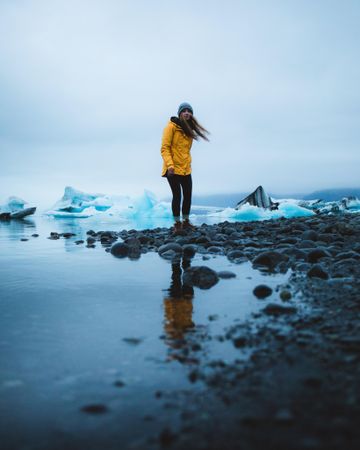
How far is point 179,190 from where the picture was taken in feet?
21.4

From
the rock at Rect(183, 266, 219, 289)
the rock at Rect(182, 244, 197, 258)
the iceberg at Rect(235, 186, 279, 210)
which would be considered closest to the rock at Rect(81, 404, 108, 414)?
the rock at Rect(183, 266, 219, 289)

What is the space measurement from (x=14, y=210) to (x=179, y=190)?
571 inches

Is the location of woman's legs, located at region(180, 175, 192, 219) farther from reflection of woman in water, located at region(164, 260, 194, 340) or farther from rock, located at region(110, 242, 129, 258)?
reflection of woman in water, located at region(164, 260, 194, 340)

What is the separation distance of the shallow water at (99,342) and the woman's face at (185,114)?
4.16 m

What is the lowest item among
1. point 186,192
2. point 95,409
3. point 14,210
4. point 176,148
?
point 95,409

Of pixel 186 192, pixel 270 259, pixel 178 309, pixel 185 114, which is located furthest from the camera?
pixel 186 192

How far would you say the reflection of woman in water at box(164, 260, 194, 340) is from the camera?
1.53 meters

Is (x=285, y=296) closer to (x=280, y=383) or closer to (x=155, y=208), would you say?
(x=280, y=383)

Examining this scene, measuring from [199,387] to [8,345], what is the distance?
2.52ft

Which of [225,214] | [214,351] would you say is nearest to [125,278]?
[214,351]

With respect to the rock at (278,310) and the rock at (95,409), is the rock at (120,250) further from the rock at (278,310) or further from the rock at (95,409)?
the rock at (95,409)

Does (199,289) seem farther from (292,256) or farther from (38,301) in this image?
(292,256)

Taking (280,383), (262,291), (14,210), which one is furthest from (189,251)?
(14,210)

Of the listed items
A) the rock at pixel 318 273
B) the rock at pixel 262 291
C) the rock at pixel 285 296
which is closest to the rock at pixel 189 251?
the rock at pixel 318 273
